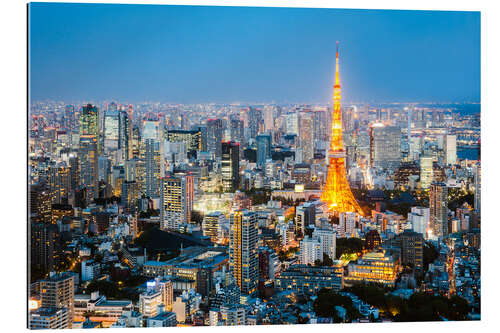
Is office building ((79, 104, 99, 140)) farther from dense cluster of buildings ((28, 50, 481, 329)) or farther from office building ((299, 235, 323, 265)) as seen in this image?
office building ((299, 235, 323, 265))

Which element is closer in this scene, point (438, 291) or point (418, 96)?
point (438, 291)

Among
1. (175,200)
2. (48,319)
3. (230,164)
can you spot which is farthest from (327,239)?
(48,319)

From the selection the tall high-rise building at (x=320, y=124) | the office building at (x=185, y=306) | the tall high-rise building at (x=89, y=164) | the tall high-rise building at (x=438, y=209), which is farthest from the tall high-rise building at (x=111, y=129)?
the tall high-rise building at (x=438, y=209)

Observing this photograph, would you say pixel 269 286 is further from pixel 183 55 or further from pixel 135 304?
pixel 183 55

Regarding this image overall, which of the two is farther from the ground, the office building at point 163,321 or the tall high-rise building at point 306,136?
the tall high-rise building at point 306,136

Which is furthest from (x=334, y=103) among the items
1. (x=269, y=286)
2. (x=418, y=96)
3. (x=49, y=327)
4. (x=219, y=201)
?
(x=49, y=327)

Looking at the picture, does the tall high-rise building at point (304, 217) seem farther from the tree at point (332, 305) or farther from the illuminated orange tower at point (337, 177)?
the tree at point (332, 305)

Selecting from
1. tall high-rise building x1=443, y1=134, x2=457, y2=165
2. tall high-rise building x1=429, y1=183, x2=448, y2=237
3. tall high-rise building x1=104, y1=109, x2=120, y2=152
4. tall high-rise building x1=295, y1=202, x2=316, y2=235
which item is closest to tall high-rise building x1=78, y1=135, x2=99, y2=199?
tall high-rise building x1=104, y1=109, x2=120, y2=152
